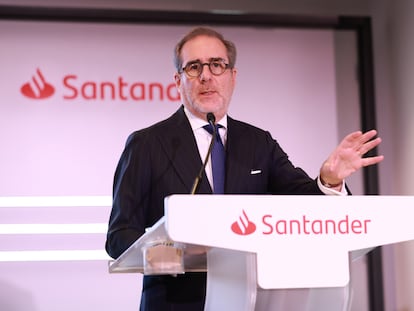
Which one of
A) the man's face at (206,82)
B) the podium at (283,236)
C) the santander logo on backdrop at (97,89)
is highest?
the santander logo on backdrop at (97,89)

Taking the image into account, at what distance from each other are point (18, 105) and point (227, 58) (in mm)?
1874

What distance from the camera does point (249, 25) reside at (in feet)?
12.3

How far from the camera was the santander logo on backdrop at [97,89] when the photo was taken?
360 cm

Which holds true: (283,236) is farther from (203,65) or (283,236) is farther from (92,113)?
(92,113)

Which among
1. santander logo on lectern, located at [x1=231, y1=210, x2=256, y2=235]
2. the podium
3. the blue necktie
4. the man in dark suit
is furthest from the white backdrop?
santander logo on lectern, located at [x1=231, y1=210, x2=256, y2=235]

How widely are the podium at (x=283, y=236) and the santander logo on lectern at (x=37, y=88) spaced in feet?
8.08

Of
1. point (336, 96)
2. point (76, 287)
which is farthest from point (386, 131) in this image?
point (76, 287)

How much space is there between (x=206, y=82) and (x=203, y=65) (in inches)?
2.0

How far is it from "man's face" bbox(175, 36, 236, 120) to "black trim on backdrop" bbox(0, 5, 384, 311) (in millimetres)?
1714

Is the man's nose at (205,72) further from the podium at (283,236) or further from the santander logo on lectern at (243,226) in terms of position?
the santander logo on lectern at (243,226)

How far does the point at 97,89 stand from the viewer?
3.67 m

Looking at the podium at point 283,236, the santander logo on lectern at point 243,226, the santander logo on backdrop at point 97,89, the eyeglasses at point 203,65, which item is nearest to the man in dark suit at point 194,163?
the eyeglasses at point 203,65

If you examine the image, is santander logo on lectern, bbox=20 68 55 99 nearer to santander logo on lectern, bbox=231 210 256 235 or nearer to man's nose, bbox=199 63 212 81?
man's nose, bbox=199 63 212 81

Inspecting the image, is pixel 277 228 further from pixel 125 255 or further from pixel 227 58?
pixel 227 58
